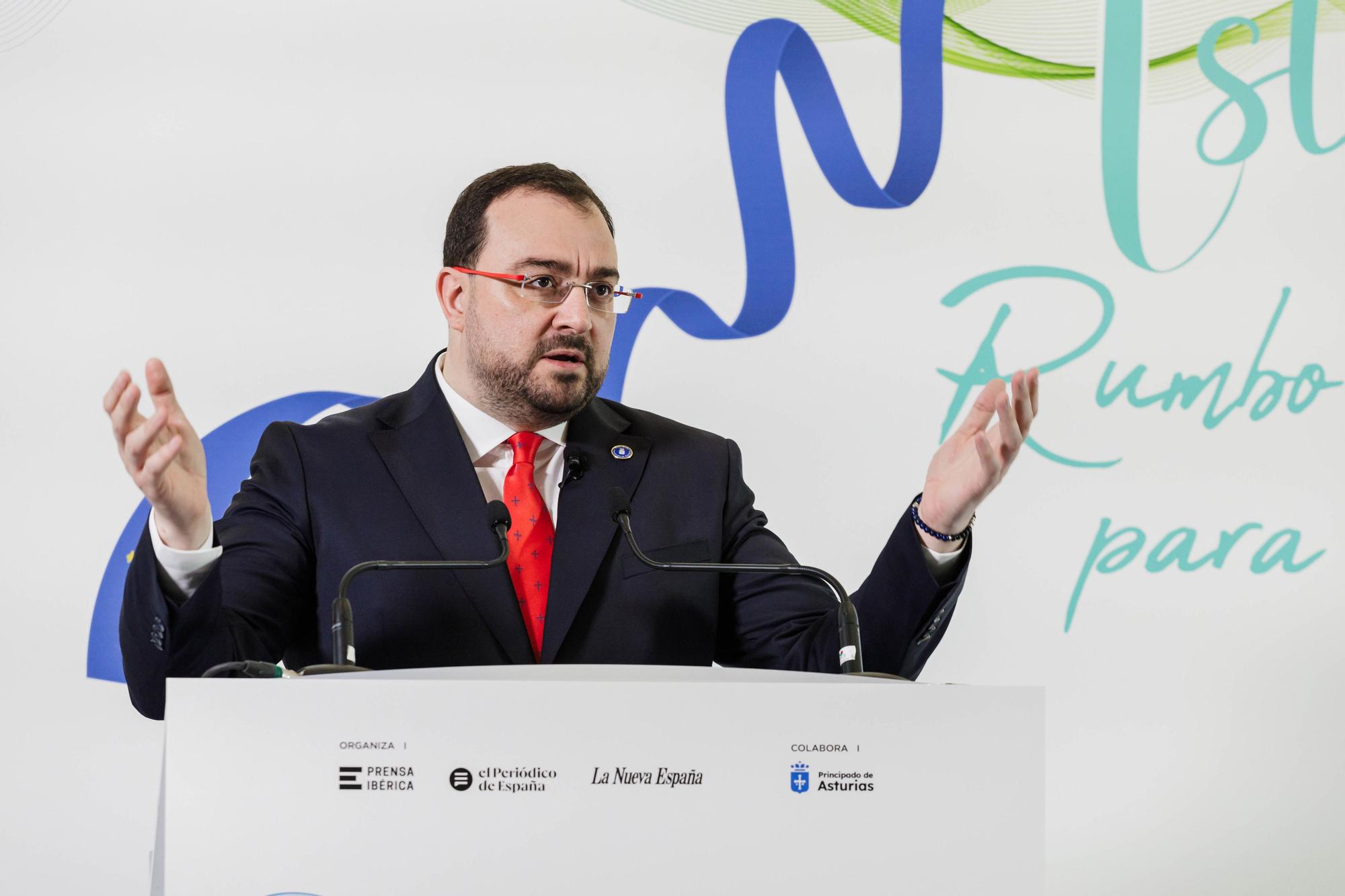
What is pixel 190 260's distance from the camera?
123 inches

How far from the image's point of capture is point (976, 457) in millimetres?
1926

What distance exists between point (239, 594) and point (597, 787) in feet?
3.40

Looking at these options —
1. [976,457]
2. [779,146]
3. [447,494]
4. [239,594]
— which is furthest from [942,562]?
[779,146]

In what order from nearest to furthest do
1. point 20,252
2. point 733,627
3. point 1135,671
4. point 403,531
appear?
point 403,531, point 733,627, point 20,252, point 1135,671

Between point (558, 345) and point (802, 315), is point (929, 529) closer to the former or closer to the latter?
point (558, 345)

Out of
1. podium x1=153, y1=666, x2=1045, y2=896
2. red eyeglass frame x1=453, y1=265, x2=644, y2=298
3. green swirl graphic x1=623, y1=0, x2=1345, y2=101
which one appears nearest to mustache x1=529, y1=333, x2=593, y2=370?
red eyeglass frame x1=453, y1=265, x2=644, y2=298

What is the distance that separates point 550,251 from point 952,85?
1.45 m

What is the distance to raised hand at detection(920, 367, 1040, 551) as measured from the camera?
191 cm

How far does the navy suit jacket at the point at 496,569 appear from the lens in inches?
85.4

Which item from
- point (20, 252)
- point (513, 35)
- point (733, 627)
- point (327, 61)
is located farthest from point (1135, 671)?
point (20, 252)

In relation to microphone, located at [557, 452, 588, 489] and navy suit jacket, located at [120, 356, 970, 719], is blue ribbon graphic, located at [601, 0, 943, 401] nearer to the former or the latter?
navy suit jacket, located at [120, 356, 970, 719]

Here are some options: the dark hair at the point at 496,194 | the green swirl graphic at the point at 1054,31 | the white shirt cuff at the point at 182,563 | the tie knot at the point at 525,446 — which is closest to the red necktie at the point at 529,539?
the tie knot at the point at 525,446

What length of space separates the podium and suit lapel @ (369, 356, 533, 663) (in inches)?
32.1

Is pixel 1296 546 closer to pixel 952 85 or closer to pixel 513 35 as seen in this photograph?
pixel 952 85
